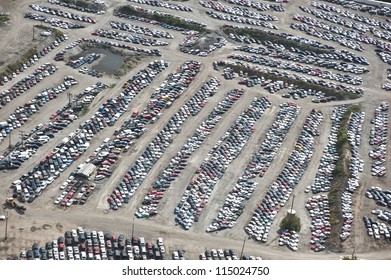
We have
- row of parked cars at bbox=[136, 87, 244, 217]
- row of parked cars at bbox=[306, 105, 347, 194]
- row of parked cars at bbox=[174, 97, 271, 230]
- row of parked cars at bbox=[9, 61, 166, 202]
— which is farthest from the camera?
row of parked cars at bbox=[306, 105, 347, 194]

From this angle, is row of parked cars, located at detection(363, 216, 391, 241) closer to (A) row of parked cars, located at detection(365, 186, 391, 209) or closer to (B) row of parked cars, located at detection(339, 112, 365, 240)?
(B) row of parked cars, located at detection(339, 112, 365, 240)

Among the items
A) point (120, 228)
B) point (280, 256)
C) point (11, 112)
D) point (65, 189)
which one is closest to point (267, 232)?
point (280, 256)

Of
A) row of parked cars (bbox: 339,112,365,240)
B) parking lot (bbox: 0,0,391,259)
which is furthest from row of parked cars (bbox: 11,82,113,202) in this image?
row of parked cars (bbox: 339,112,365,240)

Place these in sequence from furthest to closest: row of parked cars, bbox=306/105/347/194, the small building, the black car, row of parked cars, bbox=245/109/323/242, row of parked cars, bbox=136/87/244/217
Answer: row of parked cars, bbox=306/105/347/194 → the small building → row of parked cars, bbox=136/87/244/217 → row of parked cars, bbox=245/109/323/242 → the black car

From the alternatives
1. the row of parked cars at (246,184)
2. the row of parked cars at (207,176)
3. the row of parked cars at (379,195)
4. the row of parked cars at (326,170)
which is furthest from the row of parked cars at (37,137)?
the row of parked cars at (379,195)

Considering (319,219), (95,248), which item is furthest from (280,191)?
(95,248)

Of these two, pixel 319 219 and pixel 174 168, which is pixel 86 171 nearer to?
pixel 174 168

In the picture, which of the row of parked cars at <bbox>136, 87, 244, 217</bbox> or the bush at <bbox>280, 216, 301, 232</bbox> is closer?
the bush at <bbox>280, 216, 301, 232</bbox>

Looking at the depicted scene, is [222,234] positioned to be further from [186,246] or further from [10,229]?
[10,229]
